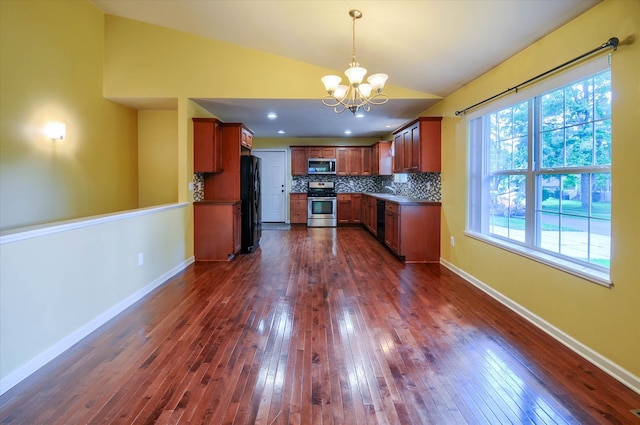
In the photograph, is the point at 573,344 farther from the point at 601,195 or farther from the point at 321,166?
the point at 321,166

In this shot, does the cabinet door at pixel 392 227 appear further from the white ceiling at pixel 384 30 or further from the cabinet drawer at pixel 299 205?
the cabinet drawer at pixel 299 205

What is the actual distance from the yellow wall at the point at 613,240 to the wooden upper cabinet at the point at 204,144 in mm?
3697

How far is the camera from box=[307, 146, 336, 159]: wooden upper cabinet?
8633 mm

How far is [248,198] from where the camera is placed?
538 centimetres

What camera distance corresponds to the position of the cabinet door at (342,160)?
8633mm

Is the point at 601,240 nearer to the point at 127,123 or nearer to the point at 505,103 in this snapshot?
the point at 505,103

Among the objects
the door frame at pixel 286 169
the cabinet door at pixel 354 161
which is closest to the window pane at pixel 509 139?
the cabinet door at pixel 354 161

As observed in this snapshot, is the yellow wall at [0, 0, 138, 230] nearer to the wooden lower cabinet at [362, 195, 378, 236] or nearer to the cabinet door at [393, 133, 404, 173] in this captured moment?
the cabinet door at [393, 133, 404, 173]

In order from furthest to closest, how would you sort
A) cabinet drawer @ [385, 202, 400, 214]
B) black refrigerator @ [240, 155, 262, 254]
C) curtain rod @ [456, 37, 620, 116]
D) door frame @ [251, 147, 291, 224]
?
door frame @ [251, 147, 291, 224] < black refrigerator @ [240, 155, 262, 254] < cabinet drawer @ [385, 202, 400, 214] < curtain rod @ [456, 37, 620, 116]

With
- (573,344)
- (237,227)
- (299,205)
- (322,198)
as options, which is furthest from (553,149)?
(299,205)

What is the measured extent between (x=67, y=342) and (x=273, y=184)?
7061 millimetres

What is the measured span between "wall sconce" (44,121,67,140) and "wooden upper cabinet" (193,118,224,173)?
5.00 feet

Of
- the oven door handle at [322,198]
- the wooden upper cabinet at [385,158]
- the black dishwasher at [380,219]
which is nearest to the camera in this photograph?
the black dishwasher at [380,219]

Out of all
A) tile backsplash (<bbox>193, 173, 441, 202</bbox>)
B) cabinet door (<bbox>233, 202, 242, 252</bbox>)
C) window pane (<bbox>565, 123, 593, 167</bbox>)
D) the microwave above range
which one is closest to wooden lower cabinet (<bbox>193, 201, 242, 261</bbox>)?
cabinet door (<bbox>233, 202, 242, 252</bbox>)
